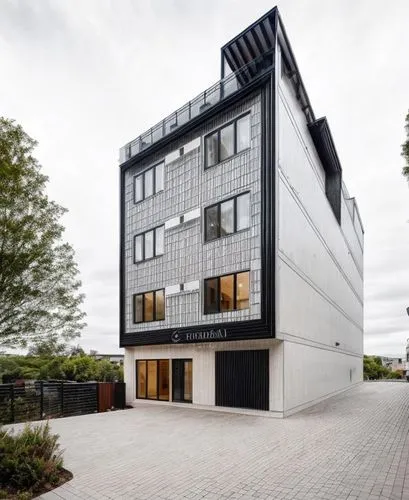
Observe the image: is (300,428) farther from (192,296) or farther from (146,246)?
(146,246)

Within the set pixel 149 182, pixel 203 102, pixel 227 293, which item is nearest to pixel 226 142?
pixel 203 102

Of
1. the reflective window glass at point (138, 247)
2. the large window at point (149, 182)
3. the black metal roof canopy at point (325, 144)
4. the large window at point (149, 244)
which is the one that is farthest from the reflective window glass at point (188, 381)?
the black metal roof canopy at point (325, 144)

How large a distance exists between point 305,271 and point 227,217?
5.63m

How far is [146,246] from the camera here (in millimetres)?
22516

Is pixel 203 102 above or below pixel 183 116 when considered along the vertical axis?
above

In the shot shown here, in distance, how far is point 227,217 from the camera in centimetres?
1822

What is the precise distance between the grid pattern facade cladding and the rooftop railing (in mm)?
932

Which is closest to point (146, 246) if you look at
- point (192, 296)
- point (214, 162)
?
point (192, 296)

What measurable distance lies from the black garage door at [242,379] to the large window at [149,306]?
437 cm

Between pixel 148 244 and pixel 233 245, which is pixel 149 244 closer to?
pixel 148 244

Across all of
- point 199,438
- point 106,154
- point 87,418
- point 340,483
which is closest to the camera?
point 340,483

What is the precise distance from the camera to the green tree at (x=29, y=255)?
40.0 ft

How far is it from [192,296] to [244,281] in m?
3.22

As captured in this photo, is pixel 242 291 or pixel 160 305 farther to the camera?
pixel 160 305
